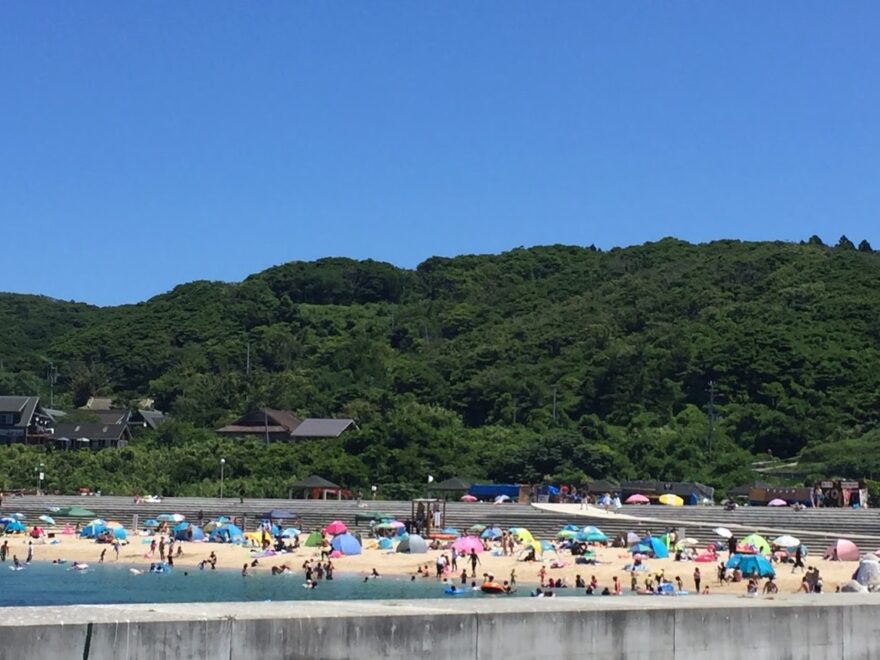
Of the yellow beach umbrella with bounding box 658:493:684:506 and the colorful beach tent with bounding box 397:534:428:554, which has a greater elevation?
the yellow beach umbrella with bounding box 658:493:684:506

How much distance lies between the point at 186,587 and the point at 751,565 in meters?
17.9

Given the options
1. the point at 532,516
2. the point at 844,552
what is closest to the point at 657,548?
the point at 844,552

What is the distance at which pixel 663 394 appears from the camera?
88.6m

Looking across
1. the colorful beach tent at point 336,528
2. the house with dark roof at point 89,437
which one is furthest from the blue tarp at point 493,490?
the house with dark roof at point 89,437

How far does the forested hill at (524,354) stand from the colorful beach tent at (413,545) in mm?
20573

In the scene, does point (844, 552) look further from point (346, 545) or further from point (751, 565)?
point (346, 545)

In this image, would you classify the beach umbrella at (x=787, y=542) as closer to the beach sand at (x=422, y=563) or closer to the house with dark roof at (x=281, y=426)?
the beach sand at (x=422, y=563)

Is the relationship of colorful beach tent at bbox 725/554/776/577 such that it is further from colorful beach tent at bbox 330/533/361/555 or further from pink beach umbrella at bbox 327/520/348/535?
pink beach umbrella at bbox 327/520/348/535

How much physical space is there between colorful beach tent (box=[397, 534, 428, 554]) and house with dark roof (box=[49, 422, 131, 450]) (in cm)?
4640

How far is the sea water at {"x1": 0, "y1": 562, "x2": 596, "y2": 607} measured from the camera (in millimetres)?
38219

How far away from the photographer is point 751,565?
38.4 m

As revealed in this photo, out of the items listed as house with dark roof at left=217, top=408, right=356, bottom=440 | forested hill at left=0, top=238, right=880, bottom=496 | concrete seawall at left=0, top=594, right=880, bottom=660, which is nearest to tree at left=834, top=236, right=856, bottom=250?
forested hill at left=0, top=238, right=880, bottom=496

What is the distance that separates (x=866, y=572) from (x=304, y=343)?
11795 cm

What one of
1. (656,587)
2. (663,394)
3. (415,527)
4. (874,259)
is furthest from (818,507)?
(874,259)
